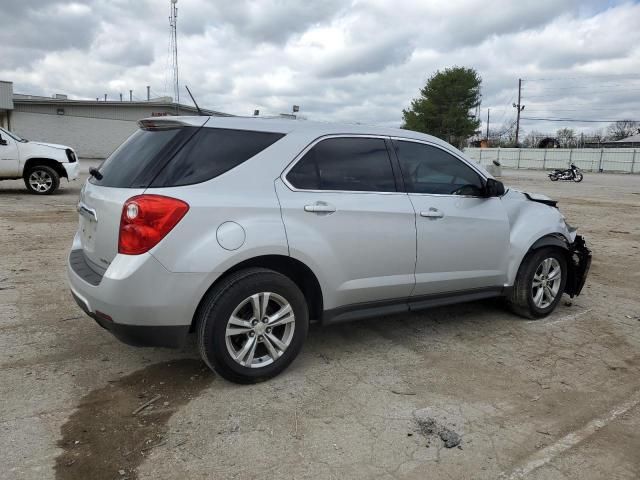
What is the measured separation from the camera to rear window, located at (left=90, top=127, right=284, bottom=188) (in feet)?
10.6

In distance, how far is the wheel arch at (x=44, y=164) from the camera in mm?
13535

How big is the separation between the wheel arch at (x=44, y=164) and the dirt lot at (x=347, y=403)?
9.81 m

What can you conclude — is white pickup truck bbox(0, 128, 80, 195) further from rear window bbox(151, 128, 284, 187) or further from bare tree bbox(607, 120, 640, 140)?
bare tree bbox(607, 120, 640, 140)

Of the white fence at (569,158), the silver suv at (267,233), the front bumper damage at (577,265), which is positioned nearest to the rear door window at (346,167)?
the silver suv at (267,233)

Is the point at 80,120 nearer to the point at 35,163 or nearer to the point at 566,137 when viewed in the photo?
the point at 35,163

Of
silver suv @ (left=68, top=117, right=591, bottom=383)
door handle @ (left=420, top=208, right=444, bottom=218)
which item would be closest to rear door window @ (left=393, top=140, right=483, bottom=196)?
silver suv @ (left=68, top=117, right=591, bottom=383)

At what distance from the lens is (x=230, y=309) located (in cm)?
325

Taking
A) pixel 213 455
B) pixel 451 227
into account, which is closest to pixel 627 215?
pixel 451 227

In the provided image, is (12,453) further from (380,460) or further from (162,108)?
(162,108)

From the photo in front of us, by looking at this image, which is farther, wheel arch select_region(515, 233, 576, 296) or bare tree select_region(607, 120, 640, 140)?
bare tree select_region(607, 120, 640, 140)

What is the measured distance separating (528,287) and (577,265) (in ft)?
2.70

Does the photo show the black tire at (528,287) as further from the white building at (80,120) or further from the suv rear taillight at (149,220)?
the white building at (80,120)

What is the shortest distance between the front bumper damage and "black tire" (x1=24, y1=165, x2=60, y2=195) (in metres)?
13.0

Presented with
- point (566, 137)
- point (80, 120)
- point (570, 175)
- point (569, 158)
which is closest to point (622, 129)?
point (566, 137)
